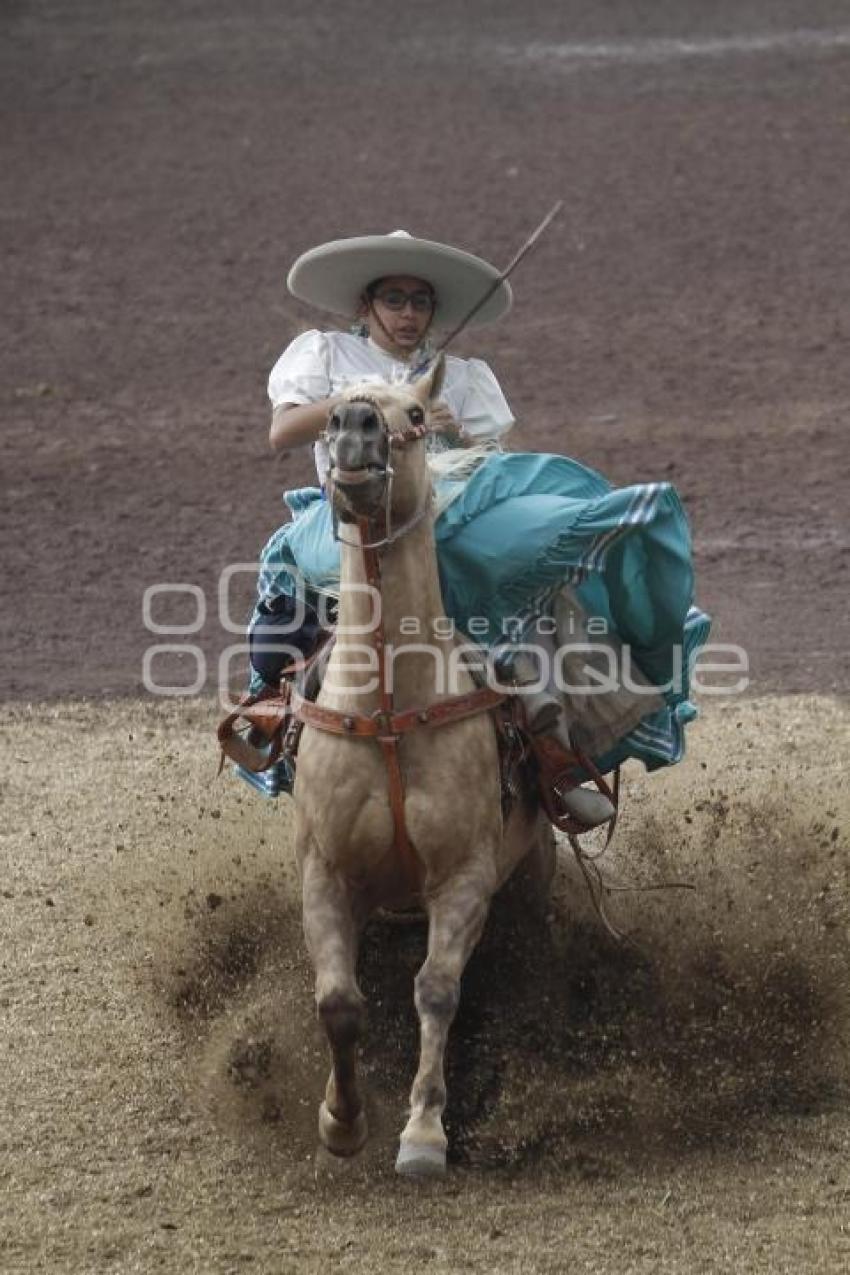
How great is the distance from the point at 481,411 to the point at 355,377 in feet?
1.19

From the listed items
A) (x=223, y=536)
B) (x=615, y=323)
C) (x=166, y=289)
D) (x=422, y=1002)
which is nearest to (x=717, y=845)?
(x=422, y=1002)

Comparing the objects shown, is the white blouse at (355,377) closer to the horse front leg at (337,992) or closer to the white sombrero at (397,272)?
the white sombrero at (397,272)

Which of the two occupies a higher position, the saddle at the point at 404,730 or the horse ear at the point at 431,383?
the horse ear at the point at 431,383

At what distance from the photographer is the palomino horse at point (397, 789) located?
455 cm

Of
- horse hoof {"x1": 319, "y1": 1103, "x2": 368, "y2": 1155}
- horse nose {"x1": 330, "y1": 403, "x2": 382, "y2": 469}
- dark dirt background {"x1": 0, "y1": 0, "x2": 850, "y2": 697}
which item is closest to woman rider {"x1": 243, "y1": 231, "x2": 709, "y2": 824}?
horse nose {"x1": 330, "y1": 403, "x2": 382, "y2": 469}

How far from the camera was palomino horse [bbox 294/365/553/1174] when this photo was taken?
14.9 feet

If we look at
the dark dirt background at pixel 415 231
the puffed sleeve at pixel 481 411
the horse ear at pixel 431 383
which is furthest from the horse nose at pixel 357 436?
the dark dirt background at pixel 415 231

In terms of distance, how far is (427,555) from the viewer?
4.66 m

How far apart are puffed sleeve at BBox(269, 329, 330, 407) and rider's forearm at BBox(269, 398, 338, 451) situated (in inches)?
1.6

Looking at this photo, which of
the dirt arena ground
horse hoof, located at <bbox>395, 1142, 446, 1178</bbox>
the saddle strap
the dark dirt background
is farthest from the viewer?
the dark dirt background

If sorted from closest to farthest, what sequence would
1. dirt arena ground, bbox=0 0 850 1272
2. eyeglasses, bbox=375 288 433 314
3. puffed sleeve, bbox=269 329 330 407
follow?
dirt arena ground, bbox=0 0 850 1272 < puffed sleeve, bbox=269 329 330 407 < eyeglasses, bbox=375 288 433 314

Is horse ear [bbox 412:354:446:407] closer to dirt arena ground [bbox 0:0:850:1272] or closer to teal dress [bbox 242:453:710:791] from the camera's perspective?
teal dress [bbox 242:453:710:791]

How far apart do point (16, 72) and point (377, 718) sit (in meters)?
12.9

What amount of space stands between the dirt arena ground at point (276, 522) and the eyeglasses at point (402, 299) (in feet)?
5.46
